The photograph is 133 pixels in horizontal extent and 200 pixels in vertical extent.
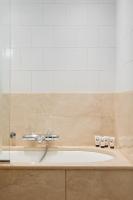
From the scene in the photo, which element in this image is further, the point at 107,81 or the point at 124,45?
the point at 107,81

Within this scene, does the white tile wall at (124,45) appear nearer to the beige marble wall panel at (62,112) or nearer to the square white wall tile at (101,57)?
the square white wall tile at (101,57)

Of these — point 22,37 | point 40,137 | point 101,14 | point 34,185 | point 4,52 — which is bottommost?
point 34,185

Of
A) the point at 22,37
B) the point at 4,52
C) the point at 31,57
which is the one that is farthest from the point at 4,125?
the point at 22,37

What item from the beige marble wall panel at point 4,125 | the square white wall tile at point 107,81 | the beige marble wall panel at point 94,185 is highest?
the square white wall tile at point 107,81

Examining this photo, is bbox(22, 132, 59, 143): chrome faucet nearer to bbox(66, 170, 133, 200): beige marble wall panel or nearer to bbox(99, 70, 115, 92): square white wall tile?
bbox(99, 70, 115, 92): square white wall tile

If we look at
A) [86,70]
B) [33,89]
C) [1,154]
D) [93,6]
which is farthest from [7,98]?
[93,6]

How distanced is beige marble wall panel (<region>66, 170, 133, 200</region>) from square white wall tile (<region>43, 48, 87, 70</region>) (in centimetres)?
126

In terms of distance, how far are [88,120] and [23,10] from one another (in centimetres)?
126

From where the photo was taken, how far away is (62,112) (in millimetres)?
2869

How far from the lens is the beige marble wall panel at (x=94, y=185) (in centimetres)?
189

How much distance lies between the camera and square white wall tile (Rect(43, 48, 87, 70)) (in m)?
2.86

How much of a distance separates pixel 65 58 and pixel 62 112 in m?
0.53

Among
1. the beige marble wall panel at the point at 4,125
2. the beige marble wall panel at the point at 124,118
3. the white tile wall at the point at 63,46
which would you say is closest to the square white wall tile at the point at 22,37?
the white tile wall at the point at 63,46

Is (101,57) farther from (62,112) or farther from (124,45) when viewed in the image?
(62,112)
